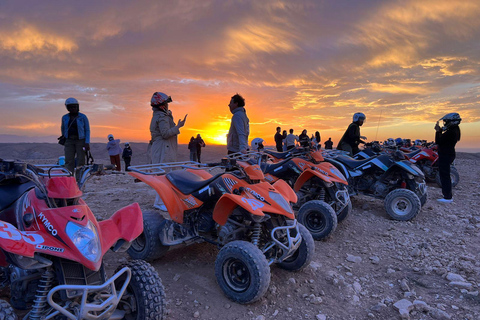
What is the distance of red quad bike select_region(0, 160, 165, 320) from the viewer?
183 centimetres

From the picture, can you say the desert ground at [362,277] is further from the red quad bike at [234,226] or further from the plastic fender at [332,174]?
the plastic fender at [332,174]

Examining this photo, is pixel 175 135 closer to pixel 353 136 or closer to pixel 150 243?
pixel 150 243

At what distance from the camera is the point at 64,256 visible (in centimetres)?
187

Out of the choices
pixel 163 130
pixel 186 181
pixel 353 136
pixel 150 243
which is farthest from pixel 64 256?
pixel 353 136

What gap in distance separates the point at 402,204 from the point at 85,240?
19.1ft

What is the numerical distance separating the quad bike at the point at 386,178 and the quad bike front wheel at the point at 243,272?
4103mm

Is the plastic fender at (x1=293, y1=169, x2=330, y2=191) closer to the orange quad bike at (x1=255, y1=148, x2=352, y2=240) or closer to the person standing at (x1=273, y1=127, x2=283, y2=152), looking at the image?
the orange quad bike at (x1=255, y1=148, x2=352, y2=240)

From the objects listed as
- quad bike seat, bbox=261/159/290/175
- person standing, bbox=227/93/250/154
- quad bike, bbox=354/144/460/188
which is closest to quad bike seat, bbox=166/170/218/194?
person standing, bbox=227/93/250/154

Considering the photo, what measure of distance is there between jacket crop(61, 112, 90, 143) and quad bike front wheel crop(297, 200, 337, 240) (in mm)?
4809

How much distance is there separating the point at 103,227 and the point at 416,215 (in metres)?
5.79

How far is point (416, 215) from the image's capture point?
589 centimetres

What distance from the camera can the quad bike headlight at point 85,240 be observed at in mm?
1917

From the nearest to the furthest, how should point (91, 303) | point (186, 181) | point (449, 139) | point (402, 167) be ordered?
point (91, 303) < point (186, 181) < point (402, 167) < point (449, 139)

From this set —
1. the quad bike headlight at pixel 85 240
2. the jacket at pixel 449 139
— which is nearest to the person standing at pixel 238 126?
the quad bike headlight at pixel 85 240
